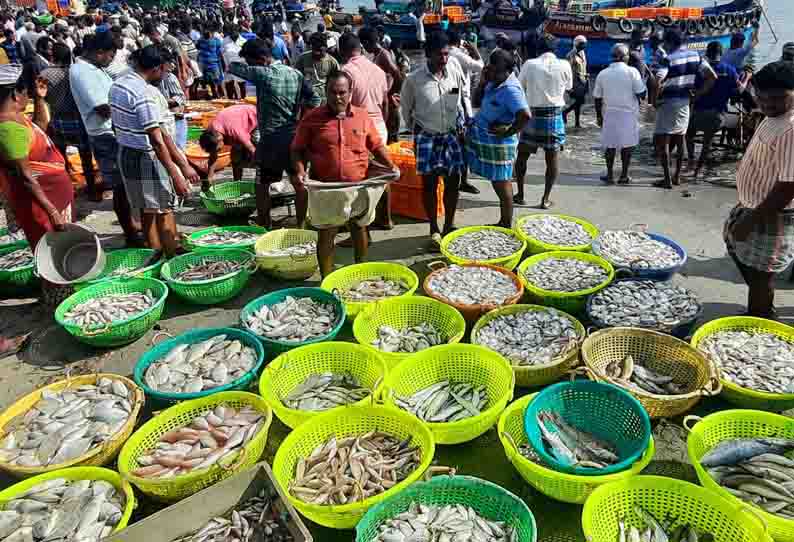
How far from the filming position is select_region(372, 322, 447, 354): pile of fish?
379cm

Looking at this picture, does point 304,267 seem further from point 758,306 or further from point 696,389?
point 758,306

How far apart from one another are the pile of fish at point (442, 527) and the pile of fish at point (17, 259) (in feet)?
14.0

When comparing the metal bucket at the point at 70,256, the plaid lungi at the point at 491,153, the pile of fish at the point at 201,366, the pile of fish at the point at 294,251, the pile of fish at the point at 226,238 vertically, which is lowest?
the pile of fish at the point at 201,366

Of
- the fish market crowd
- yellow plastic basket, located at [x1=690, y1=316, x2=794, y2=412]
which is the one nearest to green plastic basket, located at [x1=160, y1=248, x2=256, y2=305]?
the fish market crowd

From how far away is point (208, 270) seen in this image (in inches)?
189

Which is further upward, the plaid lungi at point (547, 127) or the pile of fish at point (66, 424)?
the plaid lungi at point (547, 127)

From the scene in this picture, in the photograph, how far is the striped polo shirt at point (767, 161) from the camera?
124 inches

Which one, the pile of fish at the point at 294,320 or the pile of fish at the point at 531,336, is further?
the pile of fish at the point at 294,320

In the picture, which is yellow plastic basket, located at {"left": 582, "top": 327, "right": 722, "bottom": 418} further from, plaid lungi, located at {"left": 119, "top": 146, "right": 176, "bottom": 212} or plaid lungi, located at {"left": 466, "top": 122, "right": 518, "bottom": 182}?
plaid lungi, located at {"left": 119, "top": 146, "right": 176, "bottom": 212}

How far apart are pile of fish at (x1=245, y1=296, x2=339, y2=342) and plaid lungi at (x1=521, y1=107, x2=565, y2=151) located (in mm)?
3587

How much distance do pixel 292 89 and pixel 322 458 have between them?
389cm

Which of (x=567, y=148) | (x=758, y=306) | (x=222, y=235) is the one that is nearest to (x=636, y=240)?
(x=758, y=306)

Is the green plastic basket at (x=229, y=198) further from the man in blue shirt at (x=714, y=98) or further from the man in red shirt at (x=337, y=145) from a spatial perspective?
the man in blue shirt at (x=714, y=98)

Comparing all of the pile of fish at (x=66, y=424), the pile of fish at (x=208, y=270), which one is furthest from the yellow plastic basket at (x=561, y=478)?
the pile of fish at (x=208, y=270)
